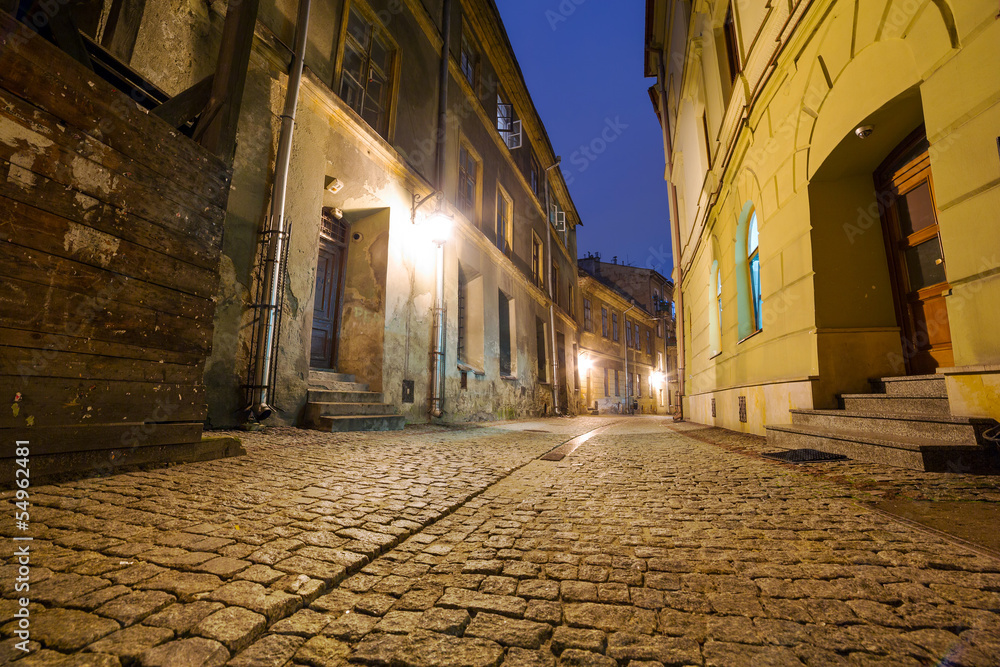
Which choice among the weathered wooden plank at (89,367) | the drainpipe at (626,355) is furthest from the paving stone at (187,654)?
the drainpipe at (626,355)

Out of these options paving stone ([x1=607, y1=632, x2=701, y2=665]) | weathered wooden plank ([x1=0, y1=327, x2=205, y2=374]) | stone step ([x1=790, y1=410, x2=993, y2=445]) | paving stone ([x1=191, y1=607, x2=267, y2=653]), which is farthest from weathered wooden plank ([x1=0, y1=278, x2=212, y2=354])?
stone step ([x1=790, y1=410, x2=993, y2=445])

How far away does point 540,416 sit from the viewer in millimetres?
15289

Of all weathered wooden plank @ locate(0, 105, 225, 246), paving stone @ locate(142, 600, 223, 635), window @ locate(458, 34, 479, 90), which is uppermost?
window @ locate(458, 34, 479, 90)

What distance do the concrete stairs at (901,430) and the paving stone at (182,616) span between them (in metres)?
3.84

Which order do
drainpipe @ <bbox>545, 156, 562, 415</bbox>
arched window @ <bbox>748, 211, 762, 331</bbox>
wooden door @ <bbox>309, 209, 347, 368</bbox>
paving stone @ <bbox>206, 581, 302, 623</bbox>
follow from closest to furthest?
paving stone @ <bbox>206, 581, 302, 623</bbox>, arched window @ <bbox>748, 211, 762, 331</bbox>, wooden door @ <bbox>309, 209, 347, 368</bbox>, drainpipe @ <bbox>545, 156, 562, 415</bbox>

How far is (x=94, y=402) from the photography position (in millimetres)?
2627

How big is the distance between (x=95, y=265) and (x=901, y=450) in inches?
212

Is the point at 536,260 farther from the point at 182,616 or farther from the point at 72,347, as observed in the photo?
the point at 182,616

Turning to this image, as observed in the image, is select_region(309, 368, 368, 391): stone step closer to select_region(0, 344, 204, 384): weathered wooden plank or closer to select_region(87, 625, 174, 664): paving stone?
select_region(0, 344, 204, 384): weathered wooden plank

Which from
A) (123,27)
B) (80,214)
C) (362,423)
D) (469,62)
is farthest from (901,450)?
(469,62)

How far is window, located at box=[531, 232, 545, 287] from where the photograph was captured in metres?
17.0

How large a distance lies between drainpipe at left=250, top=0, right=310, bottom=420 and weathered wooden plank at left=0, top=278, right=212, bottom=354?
1923mm

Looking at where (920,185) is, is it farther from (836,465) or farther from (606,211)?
(606,211)

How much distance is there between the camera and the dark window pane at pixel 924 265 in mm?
3773
